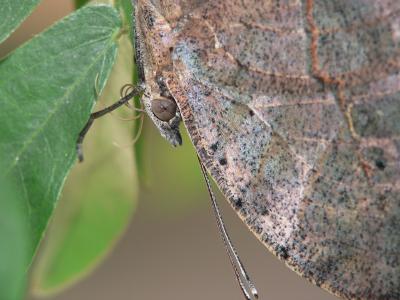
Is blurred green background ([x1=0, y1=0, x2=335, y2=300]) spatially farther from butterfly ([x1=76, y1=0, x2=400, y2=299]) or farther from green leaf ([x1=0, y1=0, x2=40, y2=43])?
green leaf ([x1=0, y1=0, x2=40, y2=43])

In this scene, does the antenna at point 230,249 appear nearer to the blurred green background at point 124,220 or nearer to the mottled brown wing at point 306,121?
the mottled brown wing at point 306,121

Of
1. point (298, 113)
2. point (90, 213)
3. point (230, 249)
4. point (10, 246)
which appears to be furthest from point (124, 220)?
point (10, 246)

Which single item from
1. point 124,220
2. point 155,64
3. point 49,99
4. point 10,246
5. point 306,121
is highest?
point 10,246

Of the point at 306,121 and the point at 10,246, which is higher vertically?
the point at 10,246

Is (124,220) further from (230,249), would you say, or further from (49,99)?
(49,99)

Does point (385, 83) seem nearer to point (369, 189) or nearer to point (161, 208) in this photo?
point (369, 189)

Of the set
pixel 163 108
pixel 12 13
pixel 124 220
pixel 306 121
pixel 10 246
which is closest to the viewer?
pixel 10 246

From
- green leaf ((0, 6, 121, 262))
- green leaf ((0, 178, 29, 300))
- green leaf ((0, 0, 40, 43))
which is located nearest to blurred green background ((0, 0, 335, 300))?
green leaf ((0, 6, 121, 262))
